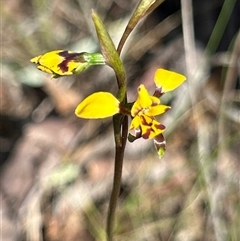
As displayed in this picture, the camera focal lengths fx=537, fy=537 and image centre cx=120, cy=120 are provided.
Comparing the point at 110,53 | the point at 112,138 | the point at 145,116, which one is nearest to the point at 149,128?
the point at 145,116

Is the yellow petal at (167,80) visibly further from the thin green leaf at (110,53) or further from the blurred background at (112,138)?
the blurred background at (112,138)

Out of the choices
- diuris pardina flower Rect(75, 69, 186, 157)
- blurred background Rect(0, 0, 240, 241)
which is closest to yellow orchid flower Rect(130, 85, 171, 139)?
diuris pardina flower Rect(75, 69, 186, 157)

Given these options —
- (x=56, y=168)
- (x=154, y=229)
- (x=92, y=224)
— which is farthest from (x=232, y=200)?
(x=56, y=168)

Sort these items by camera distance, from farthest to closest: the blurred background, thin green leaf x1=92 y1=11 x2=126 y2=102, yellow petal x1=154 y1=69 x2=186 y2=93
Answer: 1. the blurred background
2. yellow petal x1=154 y1=69 x2=186 y2=93
3. thin green leaf x1=92 y1=11 x2=126 y2=102

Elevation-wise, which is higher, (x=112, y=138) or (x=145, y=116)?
(x=145, y=116)

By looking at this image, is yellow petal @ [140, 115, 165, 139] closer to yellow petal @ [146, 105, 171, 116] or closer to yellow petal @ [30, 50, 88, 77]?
yellow petal @ [146, 105, 171, 116]

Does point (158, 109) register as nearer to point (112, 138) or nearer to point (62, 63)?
point (62, 63)
